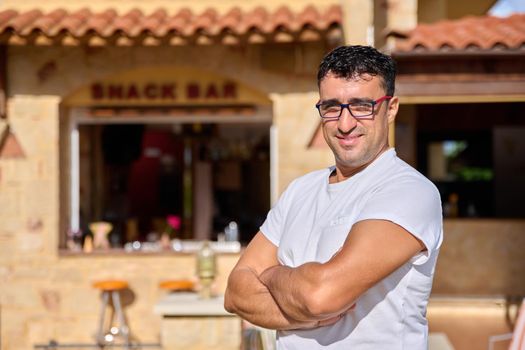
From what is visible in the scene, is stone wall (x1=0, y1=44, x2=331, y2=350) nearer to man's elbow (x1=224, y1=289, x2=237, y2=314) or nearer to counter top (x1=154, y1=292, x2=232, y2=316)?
counter top (x1=154, y1=292, x2=232, y2=316)

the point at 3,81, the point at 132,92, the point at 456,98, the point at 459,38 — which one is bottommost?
the point at 456,98

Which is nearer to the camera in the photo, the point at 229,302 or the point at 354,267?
the point at 354,267

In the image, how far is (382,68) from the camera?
6.85 feet

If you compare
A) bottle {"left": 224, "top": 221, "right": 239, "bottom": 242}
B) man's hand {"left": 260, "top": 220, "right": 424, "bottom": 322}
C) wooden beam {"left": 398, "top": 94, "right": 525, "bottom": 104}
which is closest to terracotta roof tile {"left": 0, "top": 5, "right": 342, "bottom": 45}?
wooden beam {"left": 398, "top": 94, "right": 525, "bottom": 104}

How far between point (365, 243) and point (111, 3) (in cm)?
694

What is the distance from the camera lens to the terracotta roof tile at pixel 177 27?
7.09m

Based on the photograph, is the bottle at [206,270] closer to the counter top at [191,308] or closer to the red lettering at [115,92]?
the counter top at [191,308]

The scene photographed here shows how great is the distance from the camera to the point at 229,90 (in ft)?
26.8

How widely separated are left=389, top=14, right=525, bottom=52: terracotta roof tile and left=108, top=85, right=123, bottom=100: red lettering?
10.5ft

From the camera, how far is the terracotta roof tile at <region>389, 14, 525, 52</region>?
6.67 metres

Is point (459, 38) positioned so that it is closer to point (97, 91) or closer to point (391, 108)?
point (97, 91)

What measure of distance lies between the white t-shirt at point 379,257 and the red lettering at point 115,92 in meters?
6.43

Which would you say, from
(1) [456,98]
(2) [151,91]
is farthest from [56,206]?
(1) [456,98]

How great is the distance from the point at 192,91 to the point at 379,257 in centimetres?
654
